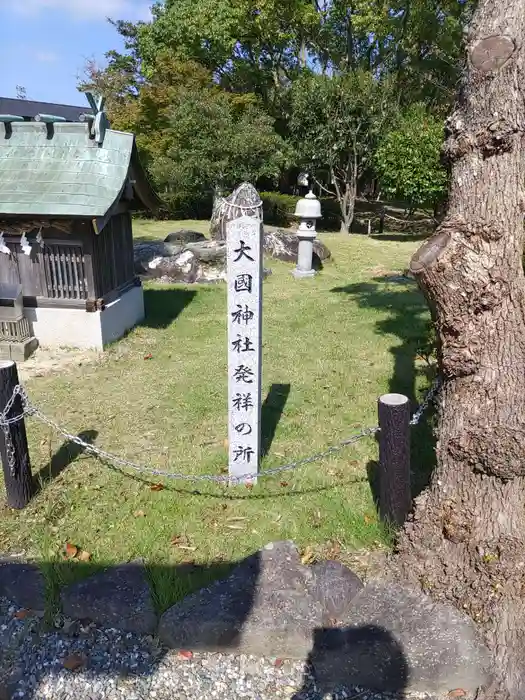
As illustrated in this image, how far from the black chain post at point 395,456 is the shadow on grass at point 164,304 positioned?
21.8 feet

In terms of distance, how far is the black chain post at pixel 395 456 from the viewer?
3.88 m

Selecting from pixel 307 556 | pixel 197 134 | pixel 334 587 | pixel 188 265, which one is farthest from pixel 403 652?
pixel 197 134

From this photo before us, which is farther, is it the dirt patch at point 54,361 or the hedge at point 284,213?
the hedge at point 284,213

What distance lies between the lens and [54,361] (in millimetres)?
8117

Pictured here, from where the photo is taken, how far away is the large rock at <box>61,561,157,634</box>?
11.3 ft

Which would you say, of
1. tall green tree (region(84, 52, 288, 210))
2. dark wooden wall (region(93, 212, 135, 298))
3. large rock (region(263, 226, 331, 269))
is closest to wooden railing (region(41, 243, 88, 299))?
dark wooden wall (region(93, 212, 135, 298))

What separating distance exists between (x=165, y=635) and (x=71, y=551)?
1113mm

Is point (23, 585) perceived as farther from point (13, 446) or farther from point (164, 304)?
point (164, 304)

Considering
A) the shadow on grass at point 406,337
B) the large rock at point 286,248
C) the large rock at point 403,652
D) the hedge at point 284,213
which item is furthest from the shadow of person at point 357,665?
the hedge at point 284,213

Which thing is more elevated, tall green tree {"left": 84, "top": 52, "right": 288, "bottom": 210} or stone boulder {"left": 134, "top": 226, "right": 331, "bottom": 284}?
tall green tree {"left": 84, "top": 52, "right": 288, "bottom": 210}

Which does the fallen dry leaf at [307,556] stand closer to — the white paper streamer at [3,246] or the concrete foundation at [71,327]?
the concrete foundation at [71,327]

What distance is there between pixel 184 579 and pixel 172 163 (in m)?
20.2

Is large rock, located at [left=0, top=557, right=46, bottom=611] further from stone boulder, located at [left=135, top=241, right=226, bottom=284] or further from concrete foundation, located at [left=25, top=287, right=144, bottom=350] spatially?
stone boulder, located at [left=135, top=241, right=226, bottom=284]

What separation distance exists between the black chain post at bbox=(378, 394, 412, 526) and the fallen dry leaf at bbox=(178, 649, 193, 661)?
1709mm
